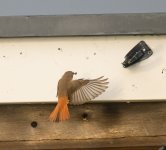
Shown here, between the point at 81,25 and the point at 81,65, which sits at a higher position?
the point at 81,25

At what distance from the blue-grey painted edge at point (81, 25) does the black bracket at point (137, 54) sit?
0.19 feet

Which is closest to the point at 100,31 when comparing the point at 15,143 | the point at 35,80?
the point at 35,80

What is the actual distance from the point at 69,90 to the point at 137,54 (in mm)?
344

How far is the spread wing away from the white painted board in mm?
36

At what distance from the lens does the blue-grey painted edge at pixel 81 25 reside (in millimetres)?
3053

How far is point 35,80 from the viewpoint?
10.2 ft

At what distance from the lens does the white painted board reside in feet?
10.2

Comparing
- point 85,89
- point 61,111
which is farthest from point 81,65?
point 61,111

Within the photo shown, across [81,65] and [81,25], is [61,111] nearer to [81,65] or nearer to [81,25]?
[81,65]

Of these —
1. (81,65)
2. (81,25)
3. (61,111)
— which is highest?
(81,25)

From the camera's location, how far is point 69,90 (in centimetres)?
316

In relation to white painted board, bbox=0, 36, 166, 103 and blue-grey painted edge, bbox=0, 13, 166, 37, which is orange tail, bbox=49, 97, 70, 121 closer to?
white painted board, bbox=0, 36, 166, 103

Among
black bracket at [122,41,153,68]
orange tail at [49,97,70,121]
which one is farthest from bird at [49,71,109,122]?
black bracket at [122,41,153,68]

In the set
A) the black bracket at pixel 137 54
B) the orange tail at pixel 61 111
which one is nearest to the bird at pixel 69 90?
the orange tail at pixel 61 111
